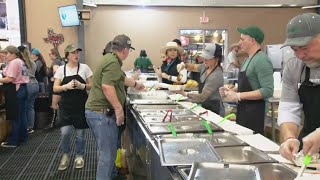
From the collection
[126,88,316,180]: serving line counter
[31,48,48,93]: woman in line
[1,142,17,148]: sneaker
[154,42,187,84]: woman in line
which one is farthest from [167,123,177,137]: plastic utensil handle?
[31,48,48,93]: woman in line

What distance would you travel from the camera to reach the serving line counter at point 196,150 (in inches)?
63.4

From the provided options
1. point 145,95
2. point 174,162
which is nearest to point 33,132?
point 145,95

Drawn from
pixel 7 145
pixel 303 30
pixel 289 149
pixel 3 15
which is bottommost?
pixel 7 145

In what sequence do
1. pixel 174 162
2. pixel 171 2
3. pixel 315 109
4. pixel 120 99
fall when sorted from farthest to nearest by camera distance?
1. pixel 171 2
2. pixel 120 99
3. pixel 315 109
4. pixel 174 162

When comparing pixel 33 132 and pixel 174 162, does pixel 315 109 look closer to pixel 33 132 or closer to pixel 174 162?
pixel 174 162

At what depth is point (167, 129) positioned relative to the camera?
2.49 meters

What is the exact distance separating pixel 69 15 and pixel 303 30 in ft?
27.8

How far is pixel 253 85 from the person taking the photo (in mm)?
3006

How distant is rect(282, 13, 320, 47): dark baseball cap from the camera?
1.71 meters

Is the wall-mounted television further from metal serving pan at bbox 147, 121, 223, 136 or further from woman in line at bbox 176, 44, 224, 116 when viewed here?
metal serving pan at bbox 147, 121, 223, 136

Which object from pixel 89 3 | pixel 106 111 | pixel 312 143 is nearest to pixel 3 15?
pixel 89 3

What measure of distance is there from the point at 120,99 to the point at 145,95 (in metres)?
0.93

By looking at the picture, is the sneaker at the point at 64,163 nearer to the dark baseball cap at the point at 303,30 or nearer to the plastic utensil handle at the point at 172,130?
the plastic utensil handle at the point at 172,130

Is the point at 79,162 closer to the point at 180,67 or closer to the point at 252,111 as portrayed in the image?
the point at 180,67
